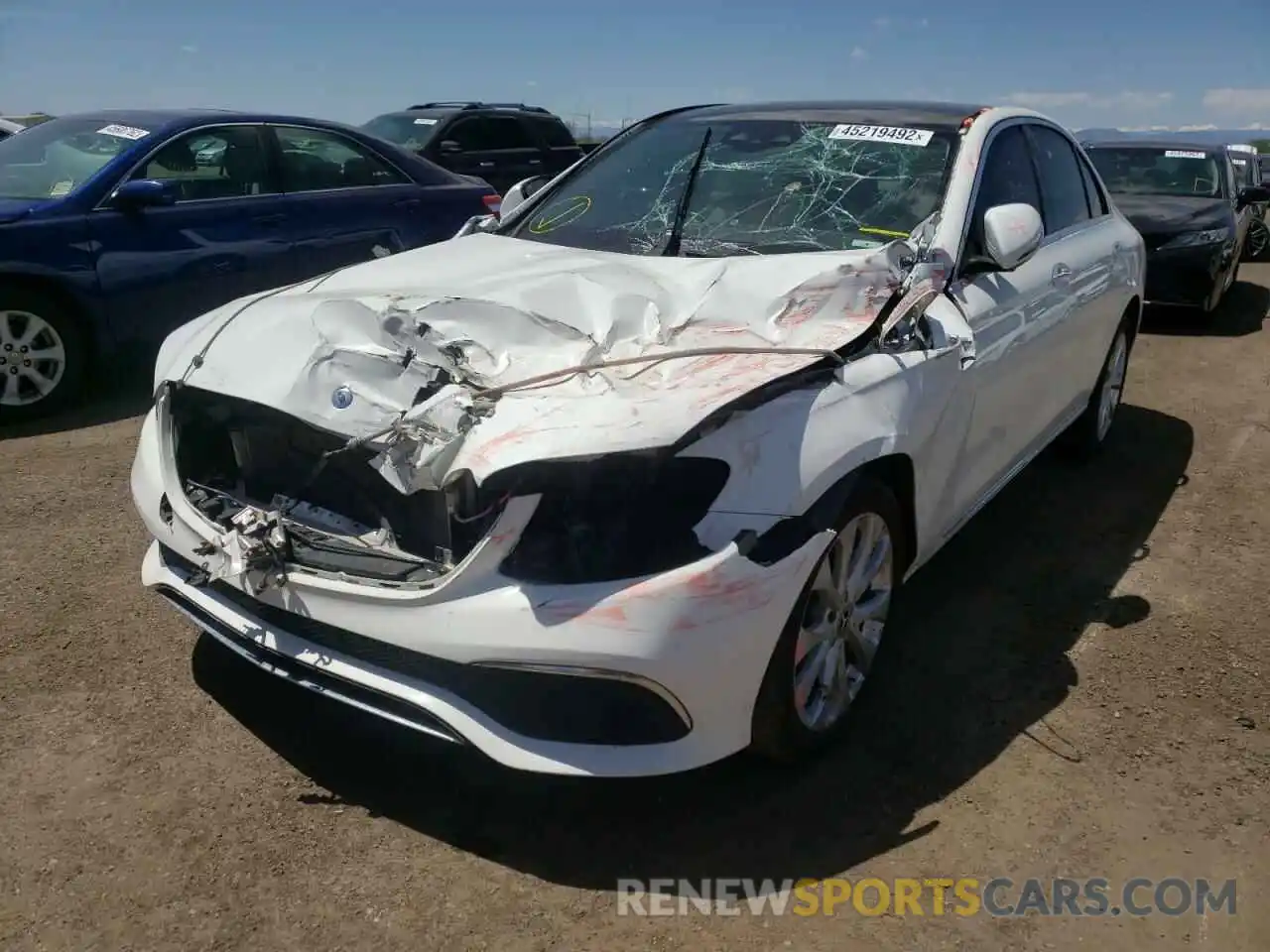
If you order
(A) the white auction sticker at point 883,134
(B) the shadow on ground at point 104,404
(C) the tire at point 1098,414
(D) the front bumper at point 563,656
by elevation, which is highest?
(A) the white auction sticker at point 883,134

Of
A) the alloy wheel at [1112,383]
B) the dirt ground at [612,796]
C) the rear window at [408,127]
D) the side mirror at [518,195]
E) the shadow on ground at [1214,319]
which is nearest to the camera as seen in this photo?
the dirt ground at [612,796]

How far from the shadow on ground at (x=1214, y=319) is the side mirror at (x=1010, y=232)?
6.40m

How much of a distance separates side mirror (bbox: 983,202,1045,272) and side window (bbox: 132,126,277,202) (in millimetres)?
4616

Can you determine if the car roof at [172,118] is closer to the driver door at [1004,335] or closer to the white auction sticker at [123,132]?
the white auction sticker at [123,132]

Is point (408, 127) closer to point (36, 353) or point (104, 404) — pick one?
point (104, 404)

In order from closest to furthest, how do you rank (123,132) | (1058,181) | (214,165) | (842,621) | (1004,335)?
(842,621) < (1004,335) < (1058,181) < (123,132) < (214,165)

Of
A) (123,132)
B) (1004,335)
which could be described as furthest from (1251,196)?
(123,132)

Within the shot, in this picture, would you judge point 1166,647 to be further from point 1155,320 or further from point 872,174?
point 1155,320

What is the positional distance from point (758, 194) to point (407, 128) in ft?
29.5

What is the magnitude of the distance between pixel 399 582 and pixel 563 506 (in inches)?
16.8

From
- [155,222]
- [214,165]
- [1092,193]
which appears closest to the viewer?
[1092,193]

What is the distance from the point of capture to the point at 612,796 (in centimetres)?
267

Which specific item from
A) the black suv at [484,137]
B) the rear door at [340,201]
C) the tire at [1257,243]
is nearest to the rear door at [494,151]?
the black suv at [484,137]

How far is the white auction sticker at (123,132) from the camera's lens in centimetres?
594
